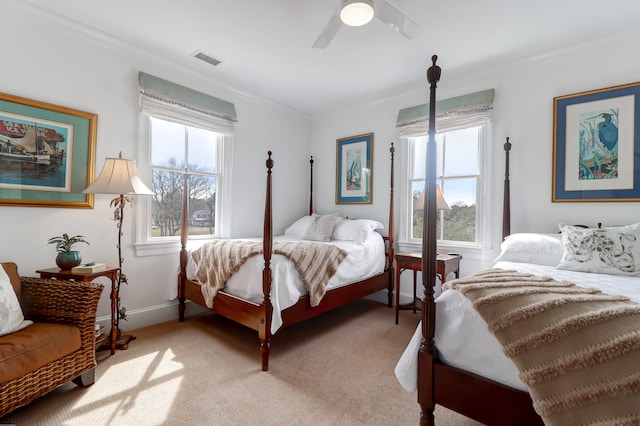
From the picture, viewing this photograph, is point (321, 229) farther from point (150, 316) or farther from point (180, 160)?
point (150, 316)

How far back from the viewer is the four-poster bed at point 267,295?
2148 mm

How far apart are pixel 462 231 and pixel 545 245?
1019 millimetres

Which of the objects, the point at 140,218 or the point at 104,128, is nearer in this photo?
the point at 104,128

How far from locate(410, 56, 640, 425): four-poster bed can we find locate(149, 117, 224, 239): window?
2669 mm

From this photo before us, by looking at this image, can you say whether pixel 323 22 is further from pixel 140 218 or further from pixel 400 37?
pixel 140 218

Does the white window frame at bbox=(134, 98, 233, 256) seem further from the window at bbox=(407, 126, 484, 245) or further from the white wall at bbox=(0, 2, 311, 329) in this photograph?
the window at bbox=(407, 126, 484, 245)

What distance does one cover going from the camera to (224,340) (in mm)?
2576

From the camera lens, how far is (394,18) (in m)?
2.05

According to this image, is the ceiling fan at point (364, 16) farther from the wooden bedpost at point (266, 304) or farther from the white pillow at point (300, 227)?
the white pillow at point (300, 227)

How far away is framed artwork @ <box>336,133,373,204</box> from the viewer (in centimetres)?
402

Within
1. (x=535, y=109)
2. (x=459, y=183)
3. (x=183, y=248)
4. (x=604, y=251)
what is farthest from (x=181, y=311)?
(x=535, y=109)

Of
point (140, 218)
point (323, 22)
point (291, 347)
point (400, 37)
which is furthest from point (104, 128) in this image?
point (400, 37)

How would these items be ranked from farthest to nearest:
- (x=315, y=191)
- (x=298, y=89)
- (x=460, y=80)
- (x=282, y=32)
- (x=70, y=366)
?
(x=315, y=191) → (x=298, y=89) → (x=460, y=80) → (x=282, y=32) → (x=70, y=366)

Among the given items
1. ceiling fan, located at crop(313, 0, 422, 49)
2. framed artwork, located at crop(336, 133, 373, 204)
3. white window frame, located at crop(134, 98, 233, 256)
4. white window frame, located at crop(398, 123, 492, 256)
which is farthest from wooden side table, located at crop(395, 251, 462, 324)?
white window frame, located at crop(134, 98, 233, 256)
